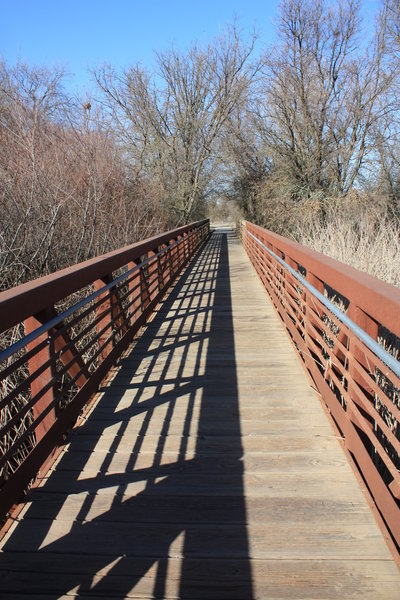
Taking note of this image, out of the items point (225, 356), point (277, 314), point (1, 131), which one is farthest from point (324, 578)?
point (1, 131)

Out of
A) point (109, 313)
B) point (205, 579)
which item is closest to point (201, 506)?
point (205, 579)

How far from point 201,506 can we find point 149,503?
0.27 metres

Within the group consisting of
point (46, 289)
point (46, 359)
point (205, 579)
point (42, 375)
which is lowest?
point (205, 579)

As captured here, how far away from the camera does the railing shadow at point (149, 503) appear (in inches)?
76.9

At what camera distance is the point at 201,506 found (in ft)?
7.95

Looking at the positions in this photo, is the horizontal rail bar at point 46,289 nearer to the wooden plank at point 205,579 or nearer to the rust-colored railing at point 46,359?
the rust-colored railing at point 46,359

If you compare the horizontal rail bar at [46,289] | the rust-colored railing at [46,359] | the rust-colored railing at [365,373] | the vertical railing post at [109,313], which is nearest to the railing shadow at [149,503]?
the rust-colored railing at [46,359]

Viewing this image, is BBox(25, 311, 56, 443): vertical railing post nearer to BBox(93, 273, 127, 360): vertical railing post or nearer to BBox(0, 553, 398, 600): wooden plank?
BBox(0, 553, 398, 600): wooden plank

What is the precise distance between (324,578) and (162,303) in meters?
6.07

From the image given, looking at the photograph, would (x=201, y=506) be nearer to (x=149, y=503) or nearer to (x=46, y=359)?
(x=149, y=503)

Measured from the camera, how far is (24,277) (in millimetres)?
6570

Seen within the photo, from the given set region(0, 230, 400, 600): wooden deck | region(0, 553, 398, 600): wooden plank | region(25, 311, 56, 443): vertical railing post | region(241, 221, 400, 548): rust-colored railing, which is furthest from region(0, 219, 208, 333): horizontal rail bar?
region(241, 221, 400, 548): rust-colored railing

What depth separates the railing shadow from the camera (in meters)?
1.95

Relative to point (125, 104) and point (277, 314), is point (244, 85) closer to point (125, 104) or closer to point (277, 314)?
point (125, 104)
